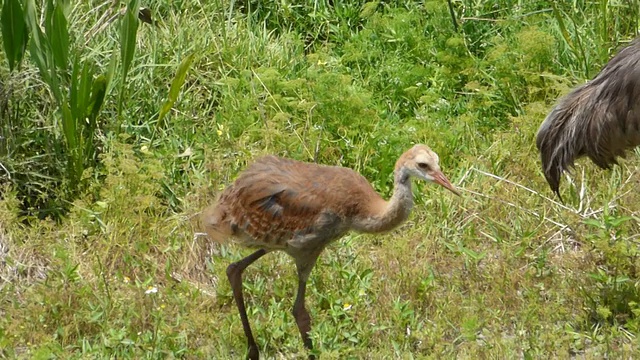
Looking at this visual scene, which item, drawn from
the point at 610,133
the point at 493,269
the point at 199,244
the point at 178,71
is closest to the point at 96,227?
the point at 199,244

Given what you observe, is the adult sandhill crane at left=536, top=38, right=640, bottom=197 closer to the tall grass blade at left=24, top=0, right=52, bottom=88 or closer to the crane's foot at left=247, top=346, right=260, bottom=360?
the crane's foot at left=247, top=346, right=260, bottom=360

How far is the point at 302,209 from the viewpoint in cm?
596

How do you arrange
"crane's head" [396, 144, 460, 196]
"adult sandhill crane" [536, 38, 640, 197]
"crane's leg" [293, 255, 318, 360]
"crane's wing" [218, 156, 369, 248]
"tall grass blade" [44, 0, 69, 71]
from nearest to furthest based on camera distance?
"crane's head" [396, 144, 460, 196], "crane's wing" [218, 156, 369, 248], "crane's leg" [293, 255, 318, 360], "adult sandhill crane" [536, 38, 640, 197], "tall grass blade" [44, 0, 69, 71]

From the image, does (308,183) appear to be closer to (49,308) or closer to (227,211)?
(227,211)

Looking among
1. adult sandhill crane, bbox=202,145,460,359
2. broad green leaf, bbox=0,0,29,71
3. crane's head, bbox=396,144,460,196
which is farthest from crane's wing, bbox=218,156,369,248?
broad green leaf, bbox=0,0,29,71

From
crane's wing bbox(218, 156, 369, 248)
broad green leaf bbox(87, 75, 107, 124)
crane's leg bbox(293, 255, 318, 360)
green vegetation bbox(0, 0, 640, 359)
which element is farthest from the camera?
broad green leaf bbox(87, 75, 107, 124)

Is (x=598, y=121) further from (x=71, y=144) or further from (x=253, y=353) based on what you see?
(x=71, y=144)

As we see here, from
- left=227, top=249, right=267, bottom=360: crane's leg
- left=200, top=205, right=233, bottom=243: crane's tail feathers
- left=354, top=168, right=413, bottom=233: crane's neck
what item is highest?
left=354, top=168, right=413, bottom=233: crane's neck

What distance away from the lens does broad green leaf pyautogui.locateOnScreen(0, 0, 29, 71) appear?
23.6ft

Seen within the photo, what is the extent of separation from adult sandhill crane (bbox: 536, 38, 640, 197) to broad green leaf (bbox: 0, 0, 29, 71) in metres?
3.04

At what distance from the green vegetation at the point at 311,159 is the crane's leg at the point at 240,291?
19 centimetres

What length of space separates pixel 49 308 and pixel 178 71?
1.90 metres

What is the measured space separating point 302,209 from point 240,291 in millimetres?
613

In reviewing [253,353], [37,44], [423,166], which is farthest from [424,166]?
[37,44]
